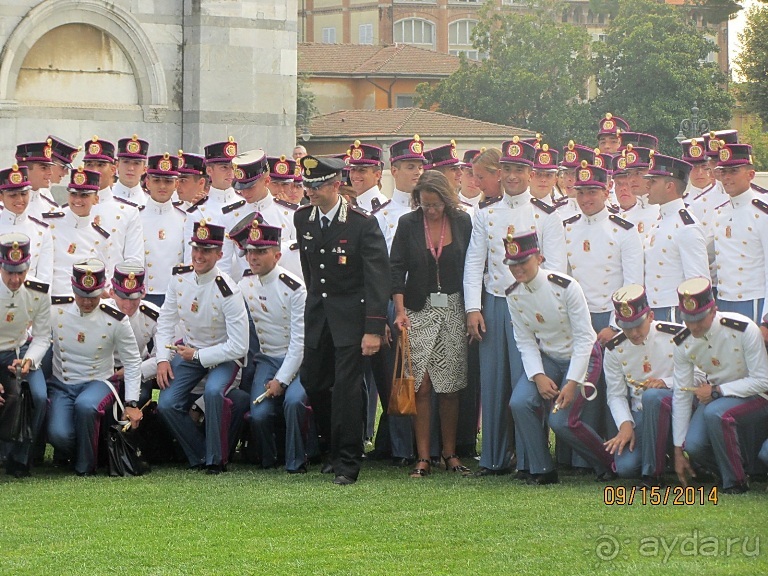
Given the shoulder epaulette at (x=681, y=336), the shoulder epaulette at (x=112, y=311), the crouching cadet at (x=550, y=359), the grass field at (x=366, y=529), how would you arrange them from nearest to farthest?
the grass field at (x=366, y=529) → the shoulder epaulette at (x=681, y=336) → the crouching cadet at (x=550, y=359) → the shoulder epaulette at (x=112, y=311)

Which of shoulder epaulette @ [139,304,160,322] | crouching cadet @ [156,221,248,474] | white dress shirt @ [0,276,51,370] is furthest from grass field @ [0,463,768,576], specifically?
shoulder epaulette @ [139,304,160,322]

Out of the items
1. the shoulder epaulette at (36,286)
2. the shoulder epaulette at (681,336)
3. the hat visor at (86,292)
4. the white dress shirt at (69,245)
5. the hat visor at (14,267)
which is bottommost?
the shoulder epaulette at (681,336)

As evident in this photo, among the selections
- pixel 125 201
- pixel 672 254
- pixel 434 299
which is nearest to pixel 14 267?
pixel 125 201

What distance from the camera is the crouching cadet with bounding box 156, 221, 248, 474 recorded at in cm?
914

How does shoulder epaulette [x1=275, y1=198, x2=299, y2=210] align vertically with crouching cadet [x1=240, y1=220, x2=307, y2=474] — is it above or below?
above

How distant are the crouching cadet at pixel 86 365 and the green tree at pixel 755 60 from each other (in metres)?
39.5

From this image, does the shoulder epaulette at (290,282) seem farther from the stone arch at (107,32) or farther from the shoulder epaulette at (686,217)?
the stone arch at (107,32)

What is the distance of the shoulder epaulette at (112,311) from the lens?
919cm

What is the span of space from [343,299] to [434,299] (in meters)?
0.64

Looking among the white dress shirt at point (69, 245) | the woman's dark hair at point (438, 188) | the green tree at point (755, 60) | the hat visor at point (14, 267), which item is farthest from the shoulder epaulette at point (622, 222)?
the green tree at point (755, 60)

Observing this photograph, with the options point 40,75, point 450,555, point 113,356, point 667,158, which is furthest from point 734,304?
point 40,75

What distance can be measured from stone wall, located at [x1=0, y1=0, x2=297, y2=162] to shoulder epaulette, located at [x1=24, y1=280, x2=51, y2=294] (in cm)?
639

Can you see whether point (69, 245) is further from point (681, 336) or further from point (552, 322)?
point (681, 336)

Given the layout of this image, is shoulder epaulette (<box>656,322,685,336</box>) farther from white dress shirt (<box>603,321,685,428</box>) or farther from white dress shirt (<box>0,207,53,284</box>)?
white dress shirt (<box>0,207,53,284</box>)
